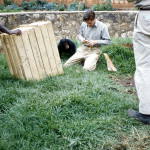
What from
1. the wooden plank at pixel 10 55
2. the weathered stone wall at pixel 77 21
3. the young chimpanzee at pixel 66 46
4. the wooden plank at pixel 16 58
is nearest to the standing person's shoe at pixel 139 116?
the wooden plank at pixel 16 58

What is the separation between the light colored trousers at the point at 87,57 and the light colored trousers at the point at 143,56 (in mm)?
2163

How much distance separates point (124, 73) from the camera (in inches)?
199

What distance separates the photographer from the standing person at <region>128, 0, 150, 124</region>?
2.80 m

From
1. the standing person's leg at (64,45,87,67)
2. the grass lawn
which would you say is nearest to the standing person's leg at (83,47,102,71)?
the standing person's leg at (64,45,87,67)

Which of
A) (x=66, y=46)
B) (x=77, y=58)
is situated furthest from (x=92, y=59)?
(x=66, y=46)

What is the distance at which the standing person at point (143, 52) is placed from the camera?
280cm

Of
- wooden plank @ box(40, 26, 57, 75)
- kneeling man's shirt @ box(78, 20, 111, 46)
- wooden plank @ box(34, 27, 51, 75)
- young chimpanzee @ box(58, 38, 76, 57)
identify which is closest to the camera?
wooden plank @ box(34, 27, 51, 75)

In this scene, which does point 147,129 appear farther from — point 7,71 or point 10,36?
point 7,71

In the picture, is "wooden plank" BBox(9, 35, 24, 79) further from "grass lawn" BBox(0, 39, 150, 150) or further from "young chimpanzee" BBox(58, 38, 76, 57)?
"young chimpanzee" BBox(58, 38, 76, 57)

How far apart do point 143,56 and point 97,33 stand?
2529 millimetres

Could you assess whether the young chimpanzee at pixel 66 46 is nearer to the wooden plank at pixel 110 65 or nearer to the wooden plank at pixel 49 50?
the wooden plank at pixel 110 65

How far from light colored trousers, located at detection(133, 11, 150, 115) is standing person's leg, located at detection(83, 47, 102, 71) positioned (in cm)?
211

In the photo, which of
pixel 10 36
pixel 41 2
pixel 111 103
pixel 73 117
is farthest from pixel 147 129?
pixel 41 2

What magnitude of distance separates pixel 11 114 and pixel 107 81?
1985mm
